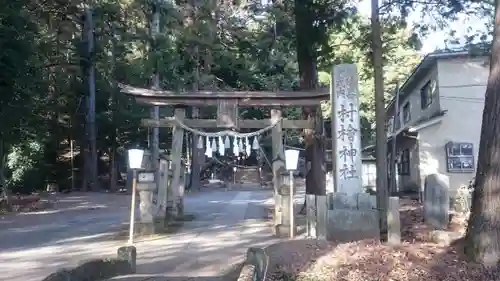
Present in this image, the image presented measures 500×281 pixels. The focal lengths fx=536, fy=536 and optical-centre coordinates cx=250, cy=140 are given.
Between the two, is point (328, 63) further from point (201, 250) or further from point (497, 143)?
point (497, 143)

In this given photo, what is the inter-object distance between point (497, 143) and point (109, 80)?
2629cm

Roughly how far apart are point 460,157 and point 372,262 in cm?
1333

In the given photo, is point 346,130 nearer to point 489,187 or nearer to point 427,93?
point 489,187

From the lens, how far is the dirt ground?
7.57m

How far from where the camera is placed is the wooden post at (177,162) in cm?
1479

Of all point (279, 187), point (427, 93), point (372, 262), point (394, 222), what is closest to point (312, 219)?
point (279, 187)

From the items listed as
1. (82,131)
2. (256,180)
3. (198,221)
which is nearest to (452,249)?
(198,221)

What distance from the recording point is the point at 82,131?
31656 millimetres

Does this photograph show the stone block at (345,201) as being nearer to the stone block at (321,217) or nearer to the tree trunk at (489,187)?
the stone block at (321,217)

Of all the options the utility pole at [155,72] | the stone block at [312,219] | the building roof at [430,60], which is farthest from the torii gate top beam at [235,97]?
the building roof at [430,60]

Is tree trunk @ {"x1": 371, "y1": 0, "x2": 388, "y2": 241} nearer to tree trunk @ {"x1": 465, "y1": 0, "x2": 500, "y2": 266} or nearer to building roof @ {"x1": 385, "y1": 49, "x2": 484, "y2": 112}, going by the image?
tree trunk @ {"x1": 465, "y1": 0, "x2": 500, "y2": 266}

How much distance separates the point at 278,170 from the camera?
1388 centimetres

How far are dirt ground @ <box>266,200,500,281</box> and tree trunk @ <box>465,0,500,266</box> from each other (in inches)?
11.3

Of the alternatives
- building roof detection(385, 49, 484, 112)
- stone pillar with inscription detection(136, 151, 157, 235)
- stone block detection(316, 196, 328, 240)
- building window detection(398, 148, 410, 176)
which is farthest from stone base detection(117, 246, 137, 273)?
building window detection(398, 148, 410, 176)
